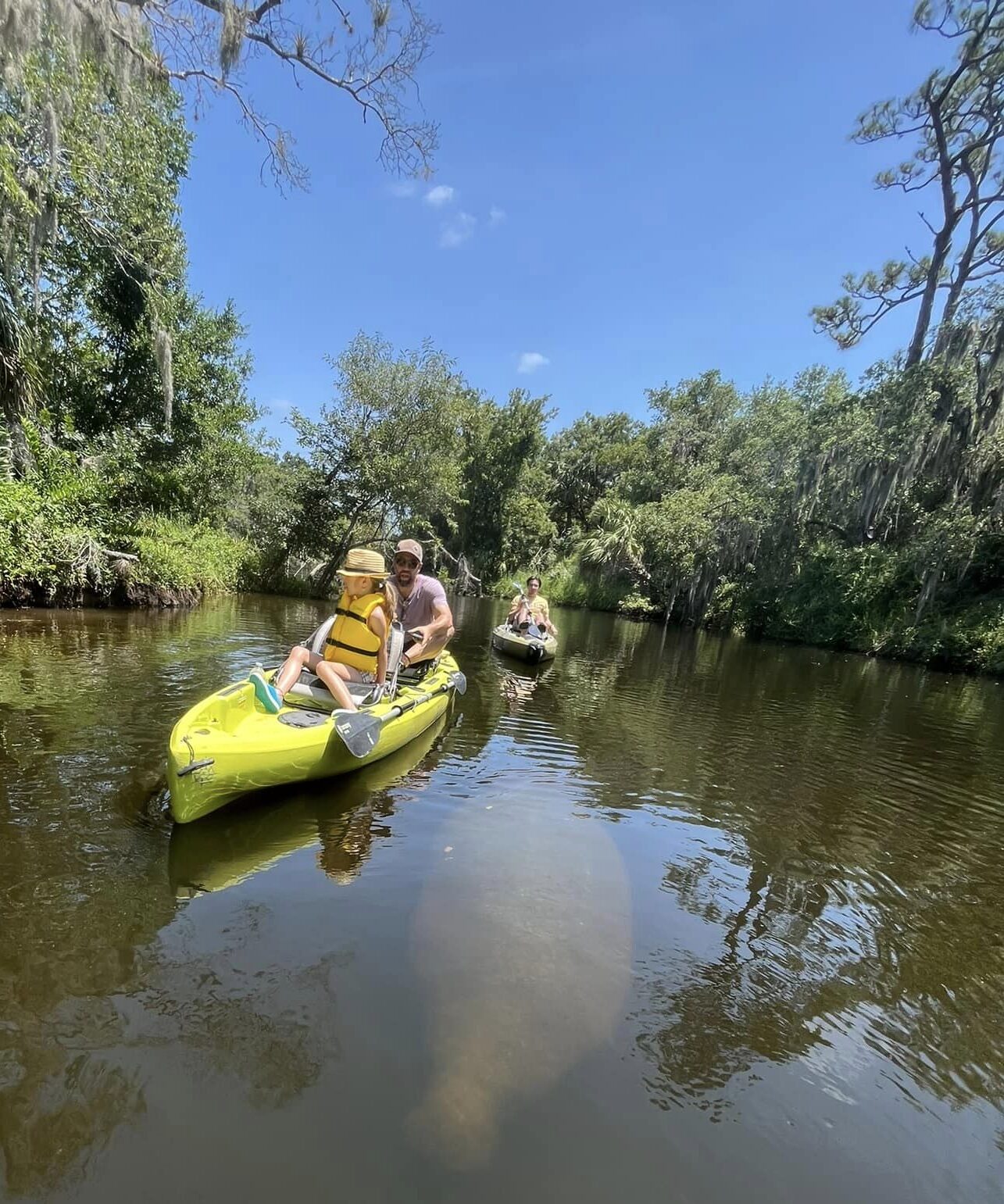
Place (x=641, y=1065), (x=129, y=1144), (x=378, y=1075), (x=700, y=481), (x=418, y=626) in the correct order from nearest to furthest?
1. (x=129, y=1144)
2. (x=378, y=1075)
3. (x=641, y=1065)
4. (x=418, y=626)
5. (x=700, y=481)

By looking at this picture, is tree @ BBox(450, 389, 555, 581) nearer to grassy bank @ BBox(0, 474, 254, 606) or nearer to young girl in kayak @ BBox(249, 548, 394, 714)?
grassy bank @ BBox(0, 474, 254, 606)

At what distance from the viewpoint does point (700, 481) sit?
3444 cm

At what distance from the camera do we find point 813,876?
16.0 feet

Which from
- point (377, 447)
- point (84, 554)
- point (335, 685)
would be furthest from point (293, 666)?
point (377, 447)

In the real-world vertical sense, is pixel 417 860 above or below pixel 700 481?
below

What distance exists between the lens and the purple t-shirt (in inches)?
293

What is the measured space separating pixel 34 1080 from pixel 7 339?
11.5 m

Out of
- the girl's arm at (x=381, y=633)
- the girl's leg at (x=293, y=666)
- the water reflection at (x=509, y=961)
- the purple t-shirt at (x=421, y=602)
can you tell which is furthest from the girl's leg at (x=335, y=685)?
the purple t-shirt at (x=421, y=602)

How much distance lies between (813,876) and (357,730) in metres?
3.85

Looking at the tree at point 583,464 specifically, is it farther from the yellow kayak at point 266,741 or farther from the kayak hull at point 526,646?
the yellow kayak at point 266,741

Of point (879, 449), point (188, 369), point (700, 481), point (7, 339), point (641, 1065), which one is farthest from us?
point (700, 481)

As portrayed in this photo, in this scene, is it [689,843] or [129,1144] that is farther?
[689,843]

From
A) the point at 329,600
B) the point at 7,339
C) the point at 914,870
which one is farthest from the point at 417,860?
the point at 329,600

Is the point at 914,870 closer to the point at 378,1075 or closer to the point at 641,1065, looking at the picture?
the point at 641,1065
